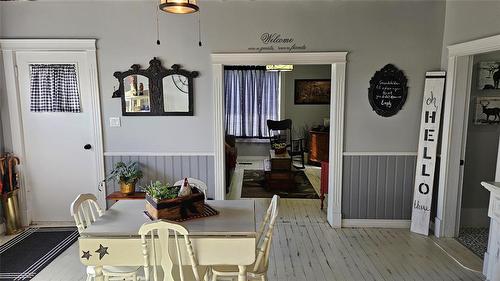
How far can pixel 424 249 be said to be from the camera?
3.57 m

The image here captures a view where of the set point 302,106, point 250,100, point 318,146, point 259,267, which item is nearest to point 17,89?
point 259,267

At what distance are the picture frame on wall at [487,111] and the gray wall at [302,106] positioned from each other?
4.49m

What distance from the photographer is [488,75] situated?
12.6 feet

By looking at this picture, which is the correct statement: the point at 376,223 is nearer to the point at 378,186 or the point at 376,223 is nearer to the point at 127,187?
the point at 378,186

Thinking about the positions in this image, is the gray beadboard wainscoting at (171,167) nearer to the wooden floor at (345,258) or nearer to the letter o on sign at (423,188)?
the wooden floor at (345,258)

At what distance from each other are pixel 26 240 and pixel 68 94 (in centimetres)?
172

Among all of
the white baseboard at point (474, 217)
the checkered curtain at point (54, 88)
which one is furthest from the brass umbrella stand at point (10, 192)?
the white baseboard at point (474, 217)

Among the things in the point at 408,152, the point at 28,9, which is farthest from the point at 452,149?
the point at 28,9

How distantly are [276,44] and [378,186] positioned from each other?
82.7 inches

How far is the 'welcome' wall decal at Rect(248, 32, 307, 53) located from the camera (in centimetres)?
392

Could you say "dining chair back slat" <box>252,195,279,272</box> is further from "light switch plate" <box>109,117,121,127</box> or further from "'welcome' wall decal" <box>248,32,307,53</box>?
"light switch plate" <box>109,117,121,127</box>

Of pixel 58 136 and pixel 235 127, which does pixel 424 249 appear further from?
pixel 235 127

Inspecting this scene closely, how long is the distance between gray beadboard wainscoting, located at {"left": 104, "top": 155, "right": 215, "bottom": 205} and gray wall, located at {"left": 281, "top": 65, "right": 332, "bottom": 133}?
4.58 metres

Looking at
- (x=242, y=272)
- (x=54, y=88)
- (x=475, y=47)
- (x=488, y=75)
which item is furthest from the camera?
(x=54, y=88)
